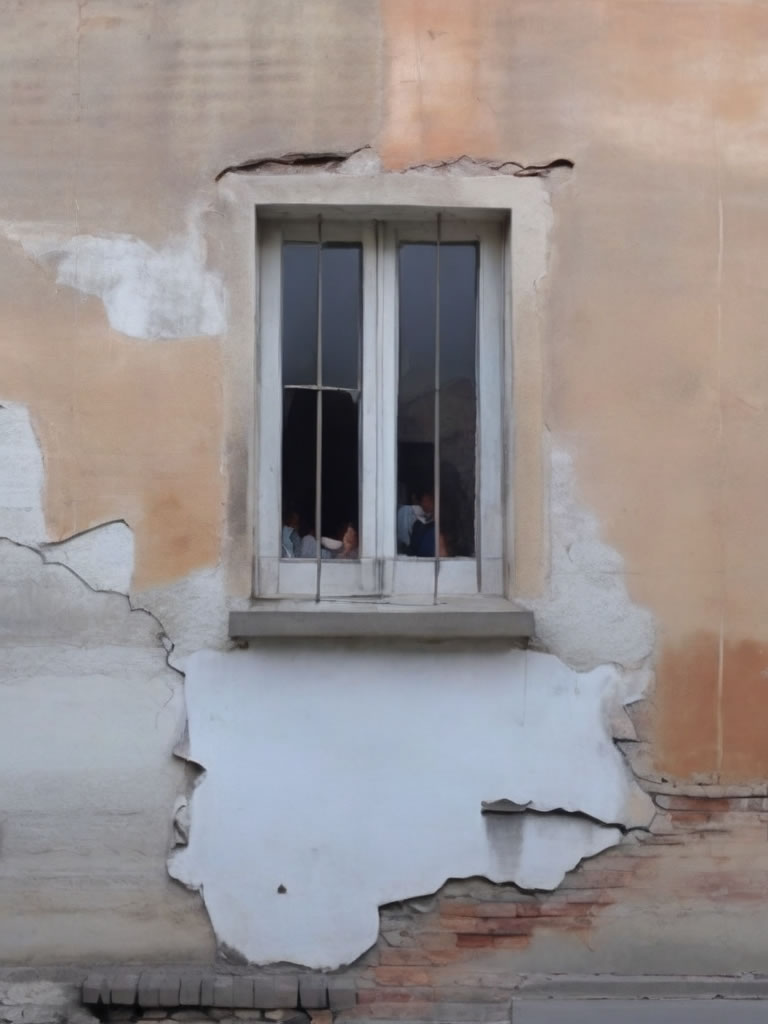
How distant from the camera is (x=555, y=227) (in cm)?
384

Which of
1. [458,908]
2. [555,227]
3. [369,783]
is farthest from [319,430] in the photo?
[458,908]

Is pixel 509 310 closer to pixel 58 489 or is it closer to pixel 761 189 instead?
pixel 761 189

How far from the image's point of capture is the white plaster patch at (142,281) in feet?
12.5

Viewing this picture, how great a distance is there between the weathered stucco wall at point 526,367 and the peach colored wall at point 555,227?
10 millimetres

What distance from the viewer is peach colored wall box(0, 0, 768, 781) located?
3.78 metres

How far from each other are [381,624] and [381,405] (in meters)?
0.89

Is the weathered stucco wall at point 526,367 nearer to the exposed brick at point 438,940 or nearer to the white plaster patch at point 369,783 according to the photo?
the white plaster patch at point 369,783

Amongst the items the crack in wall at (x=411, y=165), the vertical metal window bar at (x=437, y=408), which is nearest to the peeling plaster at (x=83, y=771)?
the vertical metal window bar at (x=437, y=408)

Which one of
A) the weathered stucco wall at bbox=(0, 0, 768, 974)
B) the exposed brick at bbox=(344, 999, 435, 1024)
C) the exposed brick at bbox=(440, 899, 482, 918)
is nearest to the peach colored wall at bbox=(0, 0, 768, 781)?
the weathered stucco wall at bbox=(0, 0, 768, 974)

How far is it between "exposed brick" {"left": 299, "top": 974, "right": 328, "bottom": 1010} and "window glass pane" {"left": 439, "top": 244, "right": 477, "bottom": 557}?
1.63 m

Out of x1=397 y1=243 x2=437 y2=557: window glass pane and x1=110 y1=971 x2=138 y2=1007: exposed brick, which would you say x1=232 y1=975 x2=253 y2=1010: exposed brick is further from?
A: x1=397 y1=243 x2=437 y2=557: window glass pane

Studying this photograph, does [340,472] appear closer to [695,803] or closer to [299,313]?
[299,313]

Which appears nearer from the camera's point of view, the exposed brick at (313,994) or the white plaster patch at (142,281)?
the exposed brick at (313,994)

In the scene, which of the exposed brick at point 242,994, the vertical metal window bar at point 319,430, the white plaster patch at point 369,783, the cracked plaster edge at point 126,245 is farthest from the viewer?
the vertical metal window bar at point 319,430
